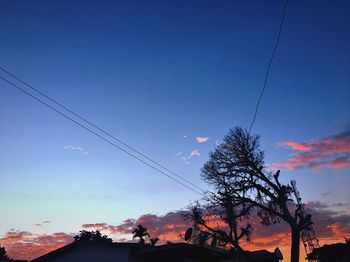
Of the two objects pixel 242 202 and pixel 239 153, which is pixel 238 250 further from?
pixel 239 153

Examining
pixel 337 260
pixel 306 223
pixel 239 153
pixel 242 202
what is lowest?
pixel 337 260

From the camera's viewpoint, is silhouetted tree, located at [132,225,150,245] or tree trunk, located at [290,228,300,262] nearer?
tree trunk, located at [290,228,300,262]

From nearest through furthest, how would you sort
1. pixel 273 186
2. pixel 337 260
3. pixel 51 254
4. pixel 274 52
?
1. pixel 274 52
2. pixel 51 254
3. pixel 273 186
4. pixel 337 260

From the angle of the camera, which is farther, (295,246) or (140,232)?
(140,232)

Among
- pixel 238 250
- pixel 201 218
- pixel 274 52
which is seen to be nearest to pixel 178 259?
pixel 238 250

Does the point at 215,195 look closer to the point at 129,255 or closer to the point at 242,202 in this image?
the point at 242,202

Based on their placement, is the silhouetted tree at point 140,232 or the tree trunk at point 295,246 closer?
the tree trunk at point 295,246

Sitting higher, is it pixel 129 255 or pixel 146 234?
pixel 146 234

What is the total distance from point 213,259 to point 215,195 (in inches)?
233

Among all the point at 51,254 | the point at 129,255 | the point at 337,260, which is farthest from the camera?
the point at 337,260

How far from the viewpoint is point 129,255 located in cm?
1605

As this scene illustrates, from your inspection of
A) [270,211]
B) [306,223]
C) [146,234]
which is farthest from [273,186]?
[146,234]

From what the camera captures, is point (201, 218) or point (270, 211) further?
point (201, 218)

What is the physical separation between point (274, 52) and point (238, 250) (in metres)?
14.1
